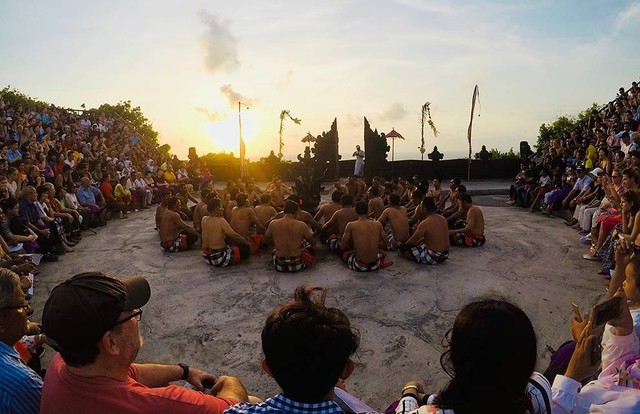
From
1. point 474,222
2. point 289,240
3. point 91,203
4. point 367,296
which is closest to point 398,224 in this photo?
point 474,222

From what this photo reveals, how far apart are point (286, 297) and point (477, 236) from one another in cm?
424

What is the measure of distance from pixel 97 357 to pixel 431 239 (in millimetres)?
5977

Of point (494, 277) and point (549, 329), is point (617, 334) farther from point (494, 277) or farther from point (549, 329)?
point (494, 277)

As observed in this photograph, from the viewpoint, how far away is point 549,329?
15.7ft

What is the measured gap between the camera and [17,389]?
205cm

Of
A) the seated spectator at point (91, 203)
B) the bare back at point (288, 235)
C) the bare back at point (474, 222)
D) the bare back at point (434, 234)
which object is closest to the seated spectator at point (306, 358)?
the bare back at point (288, 235)

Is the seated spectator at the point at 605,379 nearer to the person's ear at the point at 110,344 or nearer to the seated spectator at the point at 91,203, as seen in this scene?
the person's ear at the point at 110,344

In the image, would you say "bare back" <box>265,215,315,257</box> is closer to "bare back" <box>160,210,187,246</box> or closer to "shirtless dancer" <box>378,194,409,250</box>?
"shirtless dancer" <box>378,194,409,250</box>

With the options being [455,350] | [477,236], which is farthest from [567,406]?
[477,236]

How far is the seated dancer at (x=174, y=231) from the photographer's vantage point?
27.2 ft

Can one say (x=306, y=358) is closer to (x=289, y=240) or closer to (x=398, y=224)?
(x=289, y=240)

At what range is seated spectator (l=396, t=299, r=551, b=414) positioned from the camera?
1578mm

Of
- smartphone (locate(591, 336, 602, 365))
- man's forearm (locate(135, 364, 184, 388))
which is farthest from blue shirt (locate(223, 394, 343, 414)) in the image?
smartphone (locate(591, 336, 602, 365))

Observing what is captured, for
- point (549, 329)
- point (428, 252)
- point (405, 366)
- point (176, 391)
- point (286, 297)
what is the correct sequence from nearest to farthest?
1. point (176, 391)
2. point (405, 366)
3. point (549, 329)
4. point (286, 297)
5. point (428, 252)
